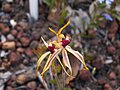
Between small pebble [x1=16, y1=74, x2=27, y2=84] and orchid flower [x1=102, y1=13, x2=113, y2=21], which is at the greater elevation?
orchid flower [x1=102, y1=13, x2=113, y2=21]

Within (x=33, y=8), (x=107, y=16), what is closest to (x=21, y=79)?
(x=33, y=8)

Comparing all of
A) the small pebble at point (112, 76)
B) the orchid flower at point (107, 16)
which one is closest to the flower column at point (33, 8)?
the orchid flower at point (107, 16)

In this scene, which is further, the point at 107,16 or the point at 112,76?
the point at 107,16

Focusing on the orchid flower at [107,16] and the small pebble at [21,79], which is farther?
the orchid flower at [107,16]

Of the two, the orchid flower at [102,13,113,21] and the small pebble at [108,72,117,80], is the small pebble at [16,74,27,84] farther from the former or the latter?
the orchid flower at [102,13,113,21]

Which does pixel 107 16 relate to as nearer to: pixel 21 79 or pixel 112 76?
pixel 112 76

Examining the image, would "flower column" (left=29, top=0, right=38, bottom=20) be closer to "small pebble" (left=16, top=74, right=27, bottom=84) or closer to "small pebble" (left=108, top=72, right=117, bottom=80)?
"small pebble" (left=16, top=74, right=27, bottom=84)

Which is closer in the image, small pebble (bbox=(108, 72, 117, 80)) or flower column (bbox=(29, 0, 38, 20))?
small pebble (bbox=(108, 72, 117, 80))

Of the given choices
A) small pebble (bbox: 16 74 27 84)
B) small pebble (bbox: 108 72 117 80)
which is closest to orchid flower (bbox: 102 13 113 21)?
small pebble (bbox: 108 72 117 80)

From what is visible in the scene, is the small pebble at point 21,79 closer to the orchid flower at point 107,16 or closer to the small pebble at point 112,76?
the small pebble at point 112,76

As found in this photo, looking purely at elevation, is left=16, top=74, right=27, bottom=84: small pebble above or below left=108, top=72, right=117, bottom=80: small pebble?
above

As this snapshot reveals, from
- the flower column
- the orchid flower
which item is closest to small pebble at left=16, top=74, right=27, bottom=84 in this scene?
the flower column

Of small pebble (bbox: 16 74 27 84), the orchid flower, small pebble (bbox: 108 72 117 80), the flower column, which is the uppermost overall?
the flower column
